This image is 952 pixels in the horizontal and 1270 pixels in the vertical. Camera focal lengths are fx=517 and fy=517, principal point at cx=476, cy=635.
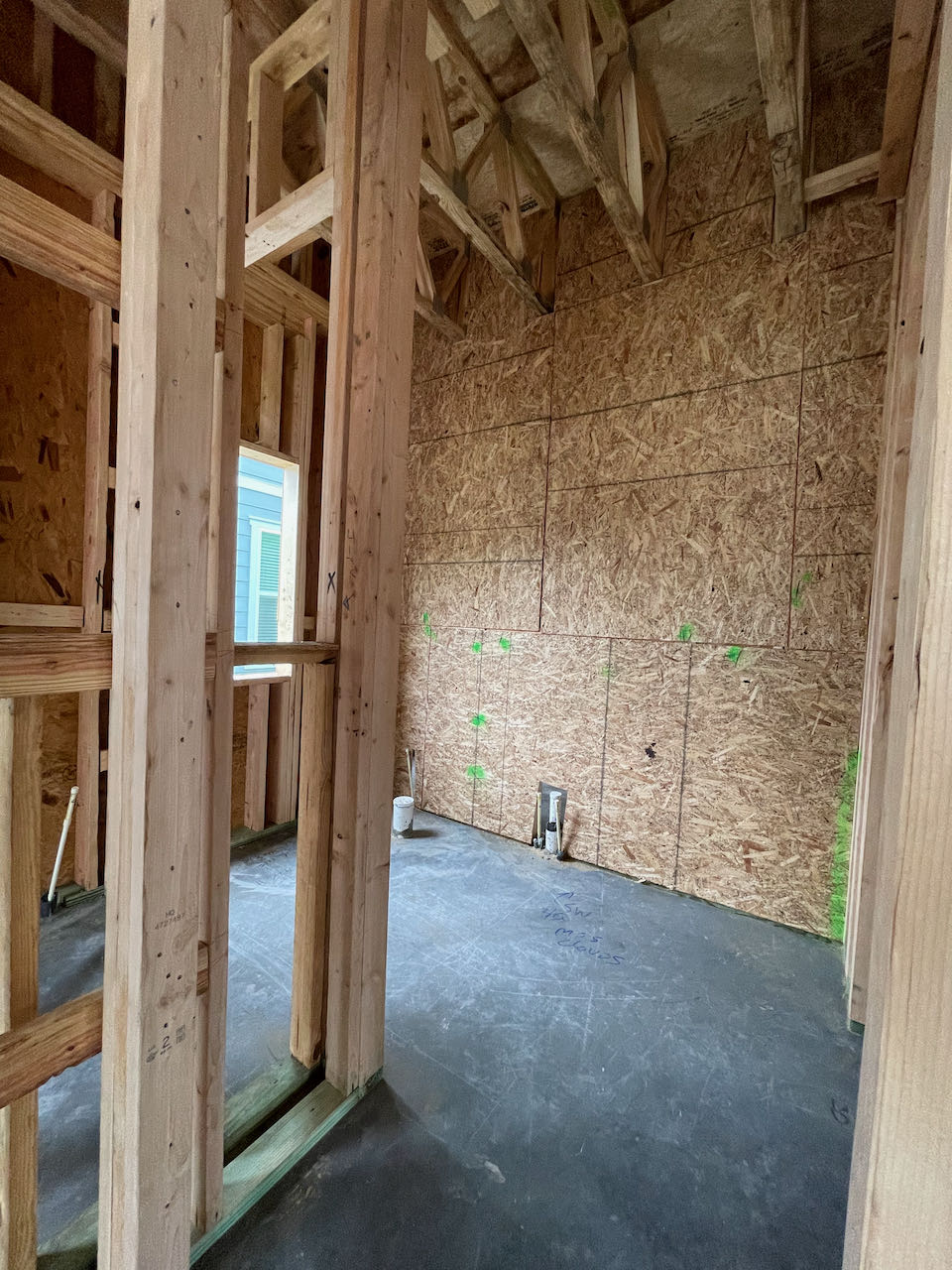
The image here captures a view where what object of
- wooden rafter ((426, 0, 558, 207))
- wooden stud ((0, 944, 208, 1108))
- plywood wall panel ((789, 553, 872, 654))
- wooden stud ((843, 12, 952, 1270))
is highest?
wooden rafter ((426, 0, 558, 207))

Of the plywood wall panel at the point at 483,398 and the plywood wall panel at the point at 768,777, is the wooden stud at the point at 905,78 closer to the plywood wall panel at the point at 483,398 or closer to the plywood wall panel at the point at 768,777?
the plywood wall panel at the point at 483,398

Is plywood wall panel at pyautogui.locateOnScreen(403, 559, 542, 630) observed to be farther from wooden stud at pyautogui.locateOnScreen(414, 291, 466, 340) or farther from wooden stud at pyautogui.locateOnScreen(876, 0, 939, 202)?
wooden stud at pyautogui.locateOnScreen(876, 0, 939, 202)

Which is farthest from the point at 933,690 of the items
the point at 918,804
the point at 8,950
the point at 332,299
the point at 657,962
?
the point at 657,962

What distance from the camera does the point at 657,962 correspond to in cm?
230

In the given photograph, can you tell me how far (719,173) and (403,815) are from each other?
4174 millimetres

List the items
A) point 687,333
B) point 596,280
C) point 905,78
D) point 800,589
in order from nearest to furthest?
point 905,78
point 800,589
point 687,333
point 596,280

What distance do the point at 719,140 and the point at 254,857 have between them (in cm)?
482

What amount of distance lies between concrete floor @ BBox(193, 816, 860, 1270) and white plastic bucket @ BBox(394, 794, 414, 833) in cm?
94

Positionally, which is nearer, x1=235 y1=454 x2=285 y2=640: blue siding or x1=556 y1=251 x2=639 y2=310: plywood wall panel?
x1=556 y1=251 x2=639 y2=310: plywood wall panel

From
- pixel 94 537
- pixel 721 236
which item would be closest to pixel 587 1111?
pixel 94 537

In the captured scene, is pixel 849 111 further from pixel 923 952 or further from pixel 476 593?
pixel 923 952

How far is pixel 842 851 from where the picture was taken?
249cm

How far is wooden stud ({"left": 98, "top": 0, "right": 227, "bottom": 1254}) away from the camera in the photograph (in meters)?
0.82

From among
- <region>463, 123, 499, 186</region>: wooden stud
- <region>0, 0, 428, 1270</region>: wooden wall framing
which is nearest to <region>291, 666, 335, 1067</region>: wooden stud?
<region>0, 0, 428, 1270</region>: wooden wall framing
